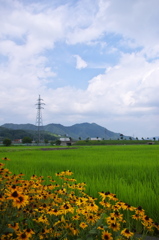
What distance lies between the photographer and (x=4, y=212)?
2533 mm

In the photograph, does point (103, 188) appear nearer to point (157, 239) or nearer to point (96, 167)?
point (157, 239)

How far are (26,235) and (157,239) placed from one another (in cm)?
199

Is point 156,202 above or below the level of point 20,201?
below

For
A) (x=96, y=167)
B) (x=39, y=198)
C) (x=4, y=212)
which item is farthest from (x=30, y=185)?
(x=96, y=167)

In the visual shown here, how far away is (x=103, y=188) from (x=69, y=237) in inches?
85.7

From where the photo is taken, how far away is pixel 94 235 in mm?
2436

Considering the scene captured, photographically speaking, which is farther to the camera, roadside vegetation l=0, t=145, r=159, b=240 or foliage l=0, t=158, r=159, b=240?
roadside vegetation l=0, t=145, r=159, b=240

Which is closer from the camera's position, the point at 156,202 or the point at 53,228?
the point at 53,228

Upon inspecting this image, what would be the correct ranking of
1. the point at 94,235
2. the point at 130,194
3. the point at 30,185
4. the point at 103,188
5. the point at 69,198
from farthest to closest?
the point at 103,188, the point at 130,194, the point at 30,185, the point at 69,198, the point at 94,235

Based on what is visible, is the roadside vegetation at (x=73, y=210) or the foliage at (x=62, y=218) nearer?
the foliage at (x=62, y=218)

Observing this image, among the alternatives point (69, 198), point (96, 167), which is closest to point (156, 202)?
point (69, 198)

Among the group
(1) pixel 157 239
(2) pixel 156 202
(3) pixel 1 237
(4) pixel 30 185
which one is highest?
(4) pixel 30 185

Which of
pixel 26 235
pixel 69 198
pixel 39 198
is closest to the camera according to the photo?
pixel 26 235

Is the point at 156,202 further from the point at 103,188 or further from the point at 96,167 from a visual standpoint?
the point at 96,167
